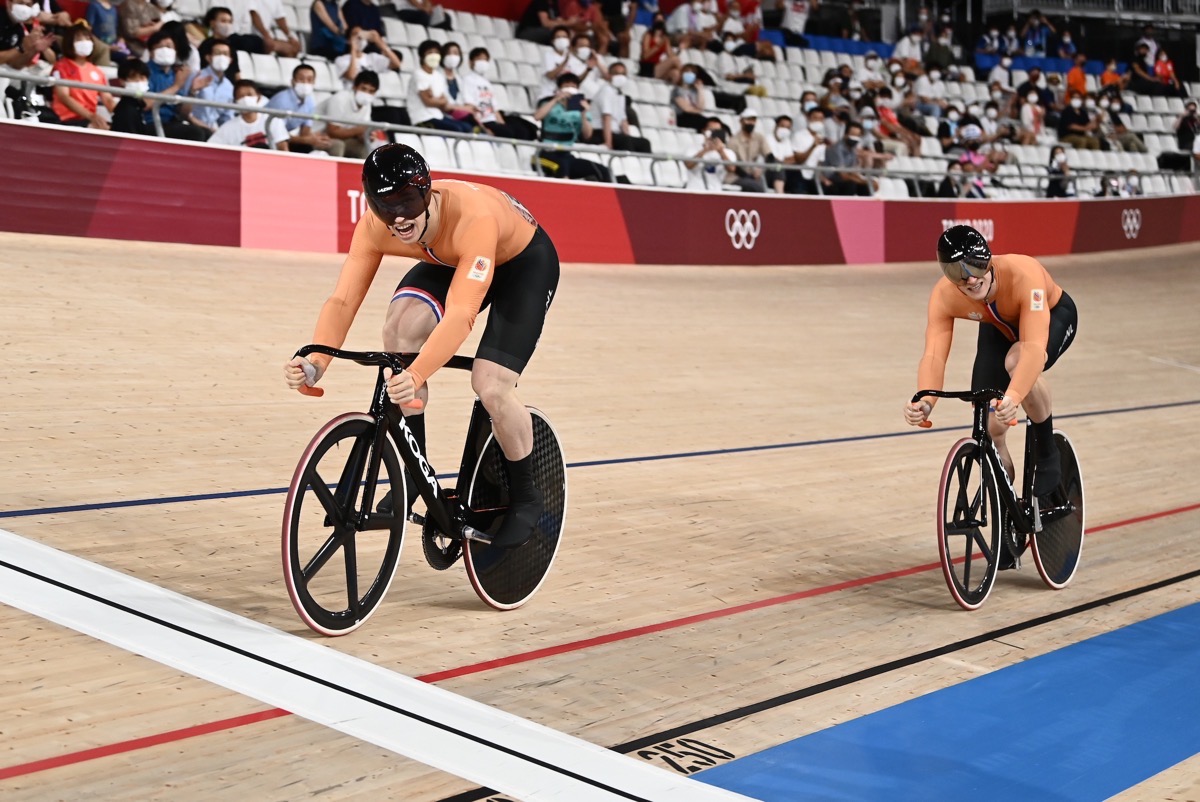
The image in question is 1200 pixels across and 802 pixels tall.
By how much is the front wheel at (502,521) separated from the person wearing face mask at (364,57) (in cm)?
665

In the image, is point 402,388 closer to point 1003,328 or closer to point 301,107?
point 1003,328

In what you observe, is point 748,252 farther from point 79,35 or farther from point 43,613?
point 43,613

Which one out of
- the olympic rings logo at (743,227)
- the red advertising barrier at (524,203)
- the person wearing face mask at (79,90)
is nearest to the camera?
the red advertising barrier at (524,203)

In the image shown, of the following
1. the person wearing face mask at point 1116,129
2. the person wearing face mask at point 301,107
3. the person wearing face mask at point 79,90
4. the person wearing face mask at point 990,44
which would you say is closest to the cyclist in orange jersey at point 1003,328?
the person wearing face mask at point 79,90

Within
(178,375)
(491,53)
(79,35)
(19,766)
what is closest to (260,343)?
(178,375)

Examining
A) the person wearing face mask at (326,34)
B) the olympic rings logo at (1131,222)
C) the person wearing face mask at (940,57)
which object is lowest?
the olympic rings logo at (1131,222)

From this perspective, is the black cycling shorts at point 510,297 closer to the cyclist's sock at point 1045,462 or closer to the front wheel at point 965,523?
the front wheel at point 965,523

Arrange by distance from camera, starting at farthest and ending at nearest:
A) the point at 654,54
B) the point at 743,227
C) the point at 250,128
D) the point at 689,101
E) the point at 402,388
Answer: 1. the point at 654,54
2. the point at 689,101
3. the point at 743,227
4. the point at 250,128
5. the point at 402,388

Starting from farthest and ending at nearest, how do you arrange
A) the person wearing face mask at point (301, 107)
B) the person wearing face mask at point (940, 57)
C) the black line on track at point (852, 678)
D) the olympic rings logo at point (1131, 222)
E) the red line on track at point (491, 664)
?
the person wearing face mask at point (940, 57) → the olympic rings logo at point (1131, 222) → the person wearing face mask at point (301, 107) → the black line on track at point (852, 678) → the red line on track at point (491, 664)

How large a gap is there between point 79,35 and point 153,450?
4279mm

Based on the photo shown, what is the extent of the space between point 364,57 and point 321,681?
26.4 feet

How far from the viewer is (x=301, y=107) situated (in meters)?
9.21

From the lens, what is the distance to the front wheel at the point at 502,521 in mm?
3584

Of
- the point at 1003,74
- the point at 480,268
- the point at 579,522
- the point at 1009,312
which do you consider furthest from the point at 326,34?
the point at 1003,74
